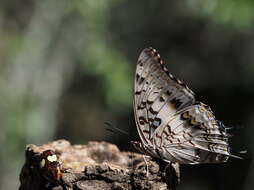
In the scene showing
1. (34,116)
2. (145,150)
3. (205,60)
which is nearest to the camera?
(145,150)

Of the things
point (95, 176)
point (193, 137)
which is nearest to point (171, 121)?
point (193, 137)

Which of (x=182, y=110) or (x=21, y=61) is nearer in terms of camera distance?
(x=182, y=110)

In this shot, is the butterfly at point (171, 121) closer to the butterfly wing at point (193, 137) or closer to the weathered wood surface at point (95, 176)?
the butterfly wing at point (193, 137)

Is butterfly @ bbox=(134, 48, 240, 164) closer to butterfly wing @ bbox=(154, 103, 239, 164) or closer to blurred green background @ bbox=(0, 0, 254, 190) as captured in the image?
butterfly wing @ bbox=(154, 103, 239, 164)

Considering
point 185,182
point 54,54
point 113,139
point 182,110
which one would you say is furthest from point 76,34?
point 182,110

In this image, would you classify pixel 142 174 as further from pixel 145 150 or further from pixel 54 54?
pixel 54 54

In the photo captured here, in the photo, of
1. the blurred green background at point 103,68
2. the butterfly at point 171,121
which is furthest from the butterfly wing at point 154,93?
the blurred green background at point 103,68

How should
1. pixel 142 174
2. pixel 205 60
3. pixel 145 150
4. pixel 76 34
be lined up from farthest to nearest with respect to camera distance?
pixel 205 60 < pixel 76 34 < pixel 145 150 < pixel 142 174
